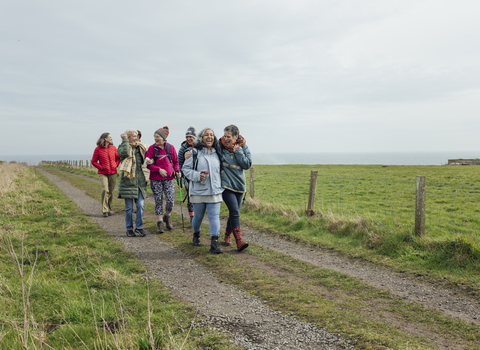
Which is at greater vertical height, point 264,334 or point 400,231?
point 400,231

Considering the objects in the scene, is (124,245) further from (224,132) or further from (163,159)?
(224,132)

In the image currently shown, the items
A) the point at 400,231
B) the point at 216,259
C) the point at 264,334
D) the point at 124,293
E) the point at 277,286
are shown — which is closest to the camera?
the point at 264,334

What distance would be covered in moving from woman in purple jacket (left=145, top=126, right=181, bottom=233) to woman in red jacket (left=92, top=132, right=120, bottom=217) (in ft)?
10.5

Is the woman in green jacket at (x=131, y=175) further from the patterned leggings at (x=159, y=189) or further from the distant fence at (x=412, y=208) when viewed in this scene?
the distant fence at (x=412, y=208)

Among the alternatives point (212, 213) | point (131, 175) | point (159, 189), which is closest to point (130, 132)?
point (131, 175)

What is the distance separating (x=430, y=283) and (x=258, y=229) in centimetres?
459

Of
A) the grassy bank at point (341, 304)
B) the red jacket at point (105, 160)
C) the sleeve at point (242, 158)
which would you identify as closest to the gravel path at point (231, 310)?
the grassy bank at point (341, 304)

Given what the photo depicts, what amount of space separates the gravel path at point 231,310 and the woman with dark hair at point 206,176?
38.3 inches

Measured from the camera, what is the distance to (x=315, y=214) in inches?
360

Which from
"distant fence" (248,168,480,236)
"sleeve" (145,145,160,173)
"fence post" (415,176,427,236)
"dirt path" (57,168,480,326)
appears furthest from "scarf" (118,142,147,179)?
"fence post" (415,176,427,236)

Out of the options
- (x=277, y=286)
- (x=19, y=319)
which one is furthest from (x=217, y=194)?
(x=19, y=319)

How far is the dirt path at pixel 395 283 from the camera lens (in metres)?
4.02

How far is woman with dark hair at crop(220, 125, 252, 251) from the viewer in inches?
244

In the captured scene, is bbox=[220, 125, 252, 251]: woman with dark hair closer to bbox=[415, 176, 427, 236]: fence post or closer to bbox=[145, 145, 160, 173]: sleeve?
bbox=[145, 145, 160, 173]: sleeve
